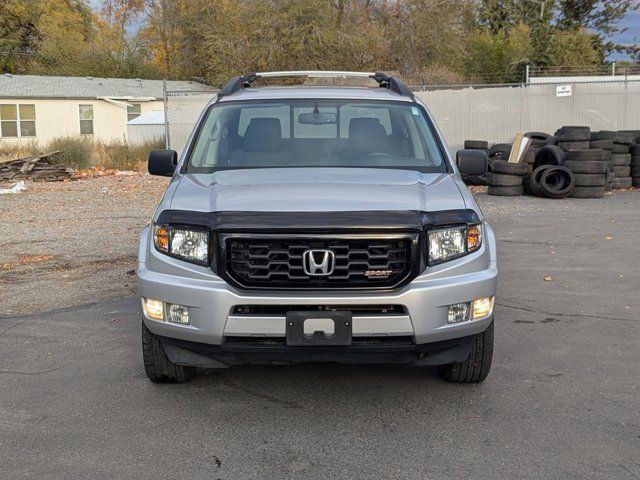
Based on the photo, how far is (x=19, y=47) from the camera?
56000 millimetres

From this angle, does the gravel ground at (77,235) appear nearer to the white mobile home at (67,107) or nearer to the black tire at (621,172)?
the black tire at (621,172)

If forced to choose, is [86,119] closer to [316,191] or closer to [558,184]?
[558,184]

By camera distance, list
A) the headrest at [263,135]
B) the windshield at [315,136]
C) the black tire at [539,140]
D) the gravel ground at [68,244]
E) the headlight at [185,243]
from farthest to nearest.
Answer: the black tire at [539,140] < the gravel ground at [68,244] < the headrest at [263,135] < the windshield at [315,136] < the headlight at [185,243]

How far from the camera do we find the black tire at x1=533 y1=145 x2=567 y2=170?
52.6 ft

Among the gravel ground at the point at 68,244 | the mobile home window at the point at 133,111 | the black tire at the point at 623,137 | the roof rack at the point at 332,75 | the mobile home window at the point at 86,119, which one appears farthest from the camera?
the mobile home window at the point at 133,111

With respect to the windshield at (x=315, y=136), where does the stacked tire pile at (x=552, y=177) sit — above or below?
below

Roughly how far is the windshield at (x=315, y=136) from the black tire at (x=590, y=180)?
429 inches

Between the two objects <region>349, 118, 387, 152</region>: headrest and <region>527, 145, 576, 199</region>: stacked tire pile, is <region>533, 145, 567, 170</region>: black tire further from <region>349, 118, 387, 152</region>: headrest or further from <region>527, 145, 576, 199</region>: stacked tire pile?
<region>349, 118, 387, 152</region>: headrest

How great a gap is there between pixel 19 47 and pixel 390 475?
192 ft

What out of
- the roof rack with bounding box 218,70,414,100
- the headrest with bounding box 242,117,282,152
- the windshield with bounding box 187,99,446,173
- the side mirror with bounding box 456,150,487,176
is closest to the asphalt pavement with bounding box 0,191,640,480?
the side mirror with bounding box 456,150,487,176

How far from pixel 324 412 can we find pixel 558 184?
41.9 feet

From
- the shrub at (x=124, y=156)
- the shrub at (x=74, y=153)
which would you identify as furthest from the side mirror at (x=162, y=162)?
the shrub at (x=124, y=156)

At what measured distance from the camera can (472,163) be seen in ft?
18.9

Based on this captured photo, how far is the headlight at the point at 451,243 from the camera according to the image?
14.1ft
